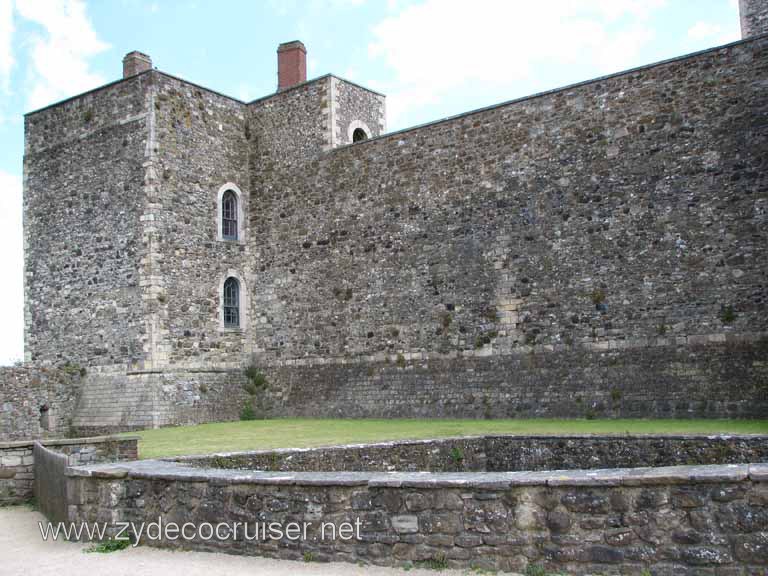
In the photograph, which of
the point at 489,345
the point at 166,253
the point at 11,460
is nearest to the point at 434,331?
the point at 489,345

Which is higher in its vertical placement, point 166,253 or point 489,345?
point 166,253

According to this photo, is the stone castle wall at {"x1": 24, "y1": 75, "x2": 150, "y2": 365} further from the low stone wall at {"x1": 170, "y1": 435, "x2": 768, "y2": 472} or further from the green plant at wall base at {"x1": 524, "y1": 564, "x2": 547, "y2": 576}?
the green plant at wall base at {"x1": 524, "y1": 564, "x2": 547, "y2": 576}

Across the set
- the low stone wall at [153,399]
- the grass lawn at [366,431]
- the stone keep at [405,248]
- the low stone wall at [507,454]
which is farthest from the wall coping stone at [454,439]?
the low stone wall at [153,399]

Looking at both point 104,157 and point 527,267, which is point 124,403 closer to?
point 104,157

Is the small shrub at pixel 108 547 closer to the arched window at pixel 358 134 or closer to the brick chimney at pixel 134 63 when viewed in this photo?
the arched window at pixel 358 134

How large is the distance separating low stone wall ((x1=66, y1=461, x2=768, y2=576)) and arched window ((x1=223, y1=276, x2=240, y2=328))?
583 inches

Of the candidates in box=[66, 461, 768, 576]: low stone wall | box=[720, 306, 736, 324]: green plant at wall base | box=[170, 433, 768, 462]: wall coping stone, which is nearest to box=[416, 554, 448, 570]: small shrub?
box=[66, 461, 768, 576]: low stone wall

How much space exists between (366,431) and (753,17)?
43.4 ft

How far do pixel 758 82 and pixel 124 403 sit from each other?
1495 cm

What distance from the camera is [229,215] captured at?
22375mm

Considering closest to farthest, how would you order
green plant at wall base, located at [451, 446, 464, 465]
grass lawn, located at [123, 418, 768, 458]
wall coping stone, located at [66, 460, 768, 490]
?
1. wall coping stone, located at [66, 460, 768, 490]
2. green plant at wall base, located at [451, 446, 464, 465]
3. grass lawn, located at [123, 418, 768, 458]

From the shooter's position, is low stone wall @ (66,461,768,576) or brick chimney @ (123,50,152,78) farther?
brick chimney @ (123,50,152,78)

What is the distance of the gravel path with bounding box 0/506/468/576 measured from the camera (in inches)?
248

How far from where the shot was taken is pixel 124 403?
2016 cm
